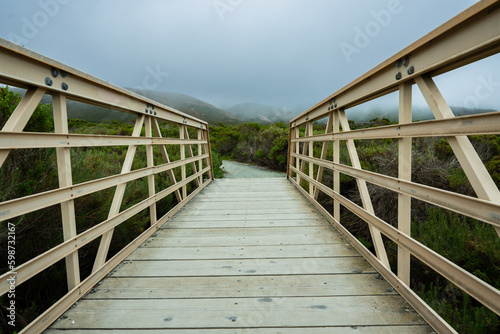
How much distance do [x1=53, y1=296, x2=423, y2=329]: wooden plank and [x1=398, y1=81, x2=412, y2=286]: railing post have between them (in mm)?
243

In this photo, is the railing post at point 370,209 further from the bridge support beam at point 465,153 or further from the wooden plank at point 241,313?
the bridge support beam at point 465,153

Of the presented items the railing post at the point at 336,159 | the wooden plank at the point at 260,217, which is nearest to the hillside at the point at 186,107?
the wooden plank at the point at 260,217

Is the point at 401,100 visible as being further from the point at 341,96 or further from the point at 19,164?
the point at 19,164

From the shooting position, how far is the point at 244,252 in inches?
95.3

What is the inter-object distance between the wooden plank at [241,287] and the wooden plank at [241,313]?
0.19 ft

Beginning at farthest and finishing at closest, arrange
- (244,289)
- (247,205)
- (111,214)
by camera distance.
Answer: (247,205), (111,214), (244,289)

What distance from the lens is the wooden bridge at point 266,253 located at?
46.9 inches

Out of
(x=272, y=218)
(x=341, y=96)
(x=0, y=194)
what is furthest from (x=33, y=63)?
(x=272, y=218)

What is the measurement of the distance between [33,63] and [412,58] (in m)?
1.93

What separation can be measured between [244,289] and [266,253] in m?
0.60

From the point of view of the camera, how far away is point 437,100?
4.40ft

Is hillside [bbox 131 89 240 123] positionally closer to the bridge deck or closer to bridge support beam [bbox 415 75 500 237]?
the bridge deck

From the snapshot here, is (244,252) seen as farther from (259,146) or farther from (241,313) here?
(259,146)


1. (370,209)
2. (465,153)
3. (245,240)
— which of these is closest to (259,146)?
(245,240)
